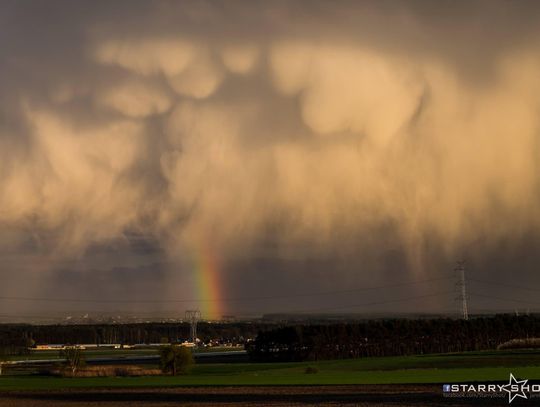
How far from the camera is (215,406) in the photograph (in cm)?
6925

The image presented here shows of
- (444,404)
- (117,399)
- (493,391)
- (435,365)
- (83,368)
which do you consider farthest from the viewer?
(83,368)

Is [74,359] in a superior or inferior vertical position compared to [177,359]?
superior

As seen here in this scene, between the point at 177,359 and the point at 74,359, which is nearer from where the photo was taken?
the point at 177,359

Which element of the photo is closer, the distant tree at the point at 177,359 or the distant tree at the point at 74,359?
the distant tree at the point at 177,359

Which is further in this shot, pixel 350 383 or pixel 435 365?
pixel 435 365

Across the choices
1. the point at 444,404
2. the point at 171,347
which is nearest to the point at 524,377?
the point at 444,404

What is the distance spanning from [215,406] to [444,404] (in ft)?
65.2

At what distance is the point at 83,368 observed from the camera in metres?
150

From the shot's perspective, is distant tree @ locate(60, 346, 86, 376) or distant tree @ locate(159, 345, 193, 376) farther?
distant tree @ locate(60, 346, 86, 376)

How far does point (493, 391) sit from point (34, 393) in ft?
184

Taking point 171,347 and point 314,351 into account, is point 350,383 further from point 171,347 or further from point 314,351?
point 314,351

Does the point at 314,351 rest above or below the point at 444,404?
above

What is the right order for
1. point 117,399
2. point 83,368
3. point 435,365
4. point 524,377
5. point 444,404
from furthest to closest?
1. point 83,368
2. point 435,365
3. point 524,377
4. point 117,399
5. point 444,404

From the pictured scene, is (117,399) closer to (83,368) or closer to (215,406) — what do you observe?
(215,406)
